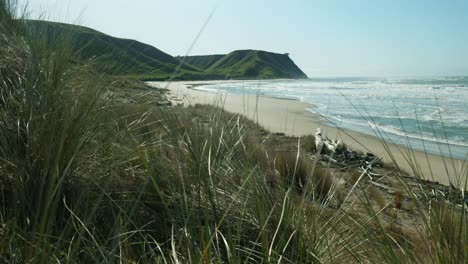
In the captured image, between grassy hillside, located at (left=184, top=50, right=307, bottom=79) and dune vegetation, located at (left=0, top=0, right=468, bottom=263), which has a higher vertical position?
grassy hillside, located at (left=184, top=50, right=307, bottom=79)

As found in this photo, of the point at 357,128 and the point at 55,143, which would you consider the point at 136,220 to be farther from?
the point at 357,128

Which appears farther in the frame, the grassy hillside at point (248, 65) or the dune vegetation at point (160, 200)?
the grassy hillside at point (248, 65)

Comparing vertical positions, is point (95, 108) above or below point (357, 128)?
above

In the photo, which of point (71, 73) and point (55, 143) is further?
point (71, 73)

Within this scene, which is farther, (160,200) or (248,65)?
(248,65)

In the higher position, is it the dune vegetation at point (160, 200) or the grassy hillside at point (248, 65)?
the grassy hillside at point (248, 65)

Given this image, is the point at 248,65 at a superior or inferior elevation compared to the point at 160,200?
superior

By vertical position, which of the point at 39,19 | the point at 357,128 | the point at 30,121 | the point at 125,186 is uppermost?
the point at 39,19

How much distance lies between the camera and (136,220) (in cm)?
185

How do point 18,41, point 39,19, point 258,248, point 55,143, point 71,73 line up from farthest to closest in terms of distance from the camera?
point 39,19 → point 18,41 → point 71,73 → point 55,143 → point 258,248

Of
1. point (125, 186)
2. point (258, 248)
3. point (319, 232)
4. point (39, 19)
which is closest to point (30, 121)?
point (125, 186)

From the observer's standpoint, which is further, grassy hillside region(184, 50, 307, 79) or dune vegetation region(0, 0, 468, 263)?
grassy hillside region(184, 50, 307, 79)

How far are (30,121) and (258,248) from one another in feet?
4.15

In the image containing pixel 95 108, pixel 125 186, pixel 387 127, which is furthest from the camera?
pixel 387 127
